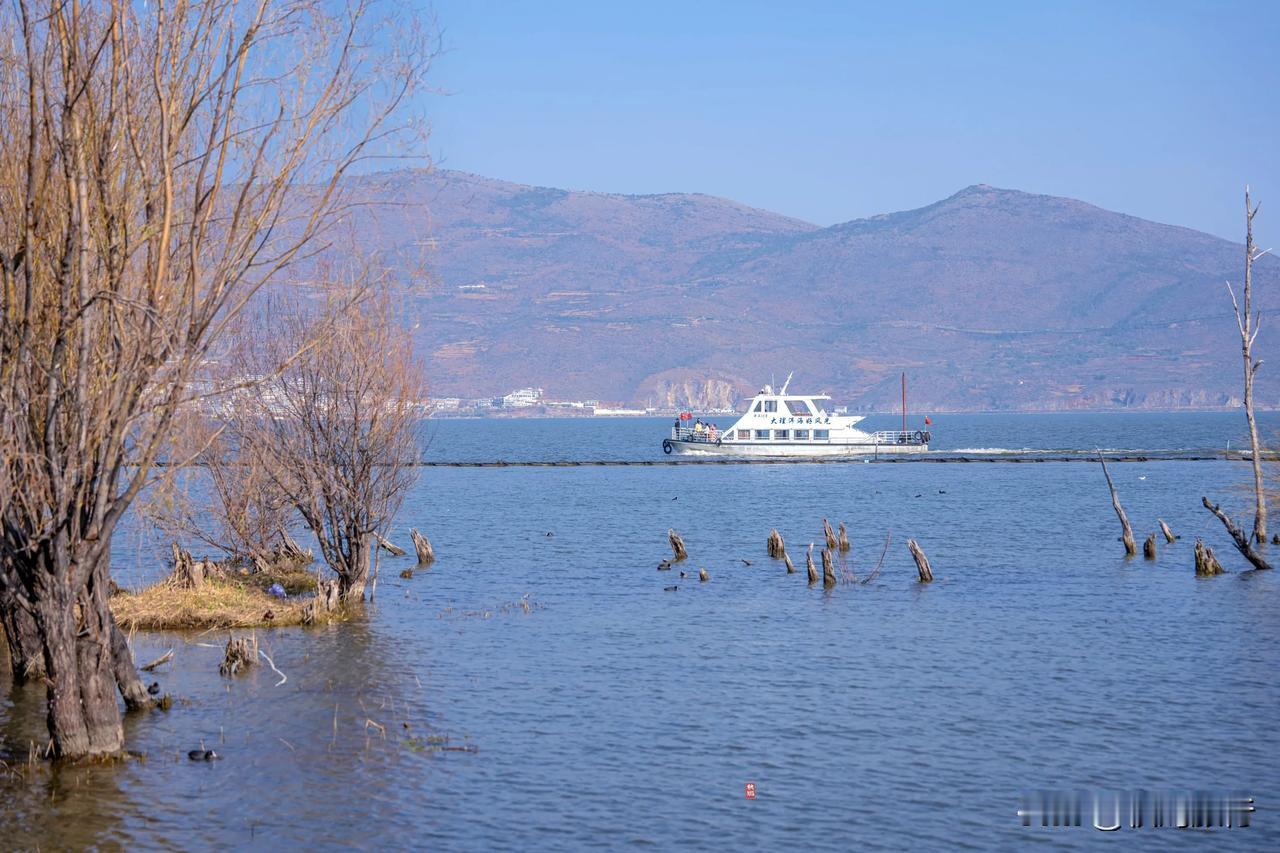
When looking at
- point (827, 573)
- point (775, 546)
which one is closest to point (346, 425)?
point (827, 573)

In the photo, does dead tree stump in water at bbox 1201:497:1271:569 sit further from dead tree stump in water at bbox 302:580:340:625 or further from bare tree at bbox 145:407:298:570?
bare tree at bbox 145:407:298:570

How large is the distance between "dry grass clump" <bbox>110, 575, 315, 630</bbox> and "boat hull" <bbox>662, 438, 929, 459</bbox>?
76.8 metres

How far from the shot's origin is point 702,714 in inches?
729

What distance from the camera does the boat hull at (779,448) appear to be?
102312 mm

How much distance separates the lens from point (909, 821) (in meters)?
14.1

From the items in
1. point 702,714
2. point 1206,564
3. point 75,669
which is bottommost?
point 702,714

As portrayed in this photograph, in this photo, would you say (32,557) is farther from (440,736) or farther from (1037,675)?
(1037,675)

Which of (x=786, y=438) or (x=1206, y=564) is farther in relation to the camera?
(x=786, y=438)

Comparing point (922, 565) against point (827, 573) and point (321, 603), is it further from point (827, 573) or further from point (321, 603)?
point (321, 603)

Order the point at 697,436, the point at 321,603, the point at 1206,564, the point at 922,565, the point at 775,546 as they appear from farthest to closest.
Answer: the point at 697,436, the point at 775,546, the point at 1206,564, the point at 922,565, the point at 321,603

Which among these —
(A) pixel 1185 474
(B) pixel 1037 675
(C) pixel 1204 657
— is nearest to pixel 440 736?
(B) pixel 1037 675

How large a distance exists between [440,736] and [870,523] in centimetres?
3450

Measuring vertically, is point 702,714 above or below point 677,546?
below

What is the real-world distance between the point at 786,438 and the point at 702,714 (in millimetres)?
87288
